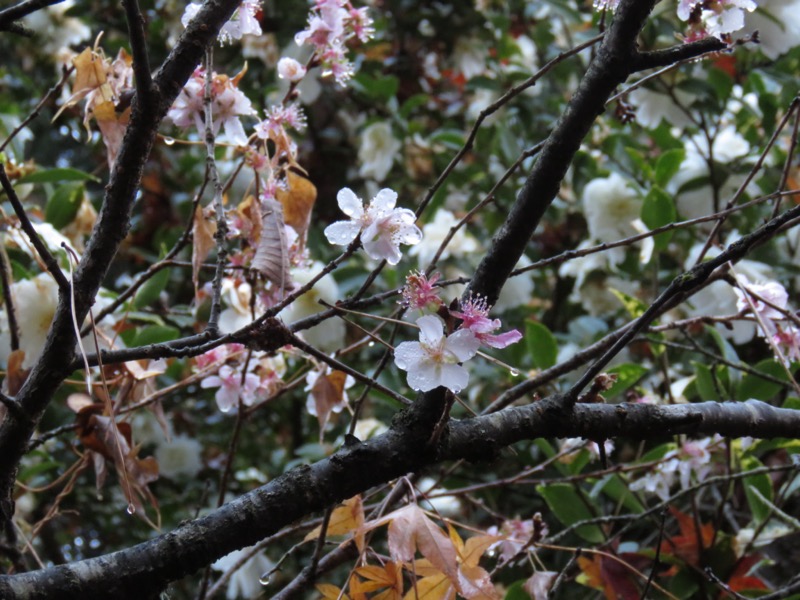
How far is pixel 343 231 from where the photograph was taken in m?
0.59

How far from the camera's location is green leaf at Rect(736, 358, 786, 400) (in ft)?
3.11

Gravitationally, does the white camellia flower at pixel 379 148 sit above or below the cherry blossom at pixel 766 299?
above

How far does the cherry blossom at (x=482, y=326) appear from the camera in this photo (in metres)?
0.50

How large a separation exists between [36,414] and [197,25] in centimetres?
27

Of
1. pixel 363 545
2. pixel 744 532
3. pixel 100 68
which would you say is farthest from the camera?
pixel 744 532

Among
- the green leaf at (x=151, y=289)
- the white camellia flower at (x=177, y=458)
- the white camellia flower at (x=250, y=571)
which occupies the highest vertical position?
the green leaf at (x=151, y=289)

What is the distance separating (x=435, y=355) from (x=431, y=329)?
0.02 meters

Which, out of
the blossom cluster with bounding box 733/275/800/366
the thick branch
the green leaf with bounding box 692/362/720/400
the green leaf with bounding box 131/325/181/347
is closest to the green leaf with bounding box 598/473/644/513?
the green leaf with bounding box 692/362/720/400

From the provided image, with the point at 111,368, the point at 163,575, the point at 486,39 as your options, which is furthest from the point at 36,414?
the point at 486,39

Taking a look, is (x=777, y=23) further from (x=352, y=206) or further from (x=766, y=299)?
(x=352, y=206)

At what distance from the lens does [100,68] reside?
714mm

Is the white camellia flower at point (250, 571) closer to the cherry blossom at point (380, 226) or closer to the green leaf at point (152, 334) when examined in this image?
A: the green leaf at point (152, 334)

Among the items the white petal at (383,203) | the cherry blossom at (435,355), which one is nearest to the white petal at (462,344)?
the cherry blossom at (435,355)

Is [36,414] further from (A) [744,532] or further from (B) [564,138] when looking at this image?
(A) [744,532]
